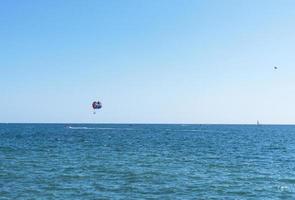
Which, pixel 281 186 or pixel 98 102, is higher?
pixel 98 102

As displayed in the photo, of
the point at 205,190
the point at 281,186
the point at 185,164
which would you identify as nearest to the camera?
the point at 205,190

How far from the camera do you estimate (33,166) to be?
132ft

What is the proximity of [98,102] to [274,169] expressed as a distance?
25.3 metres

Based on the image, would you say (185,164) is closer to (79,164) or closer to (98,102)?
(79,164)

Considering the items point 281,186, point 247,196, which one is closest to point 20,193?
point 247,196

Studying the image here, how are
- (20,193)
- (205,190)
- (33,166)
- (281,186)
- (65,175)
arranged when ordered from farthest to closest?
1. (33,166)
2. (65,175)
3. (281,186)
4. (205,190)
5. (20,193)

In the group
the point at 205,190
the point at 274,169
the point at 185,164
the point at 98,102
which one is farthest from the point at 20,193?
the point at 98,102

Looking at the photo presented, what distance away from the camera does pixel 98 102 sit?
5809 cm

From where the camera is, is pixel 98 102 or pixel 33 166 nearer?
pixel 33 166

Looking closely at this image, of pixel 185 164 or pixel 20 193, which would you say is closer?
pixel 20 193

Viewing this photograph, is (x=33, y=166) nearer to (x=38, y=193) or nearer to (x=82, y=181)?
(x=82, y=181)

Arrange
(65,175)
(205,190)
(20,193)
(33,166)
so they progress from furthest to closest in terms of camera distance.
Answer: (33,166)
(65,175)
(205,190)
(20,193)

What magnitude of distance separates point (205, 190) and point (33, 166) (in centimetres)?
1805

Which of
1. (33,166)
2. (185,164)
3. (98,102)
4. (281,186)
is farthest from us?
(98,102)
